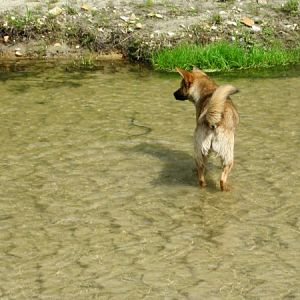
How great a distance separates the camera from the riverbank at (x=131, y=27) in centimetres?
1512

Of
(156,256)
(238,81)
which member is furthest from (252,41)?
(156,256)

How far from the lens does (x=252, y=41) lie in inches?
594

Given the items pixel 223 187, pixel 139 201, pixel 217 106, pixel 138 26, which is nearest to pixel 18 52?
pixel 138 26

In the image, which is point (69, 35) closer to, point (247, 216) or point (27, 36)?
point (27, 36)

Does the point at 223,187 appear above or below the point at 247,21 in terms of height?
below

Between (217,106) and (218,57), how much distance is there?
679 centimetres

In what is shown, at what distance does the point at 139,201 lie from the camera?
7.41 metres

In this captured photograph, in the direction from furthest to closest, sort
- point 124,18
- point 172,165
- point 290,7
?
point 290,7
point 124,18
point 172,165

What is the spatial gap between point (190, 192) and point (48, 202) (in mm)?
1547

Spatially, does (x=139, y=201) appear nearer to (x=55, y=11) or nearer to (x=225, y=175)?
(x=225, y=175)

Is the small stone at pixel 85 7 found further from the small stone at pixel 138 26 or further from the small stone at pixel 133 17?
the small stone at pixel 138 26

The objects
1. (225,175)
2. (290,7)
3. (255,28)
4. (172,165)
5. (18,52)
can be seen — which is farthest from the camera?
(290,7)

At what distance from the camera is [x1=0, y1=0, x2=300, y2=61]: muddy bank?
15.2 meters

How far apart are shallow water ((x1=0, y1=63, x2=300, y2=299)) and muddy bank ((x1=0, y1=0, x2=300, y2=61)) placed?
130 inches
